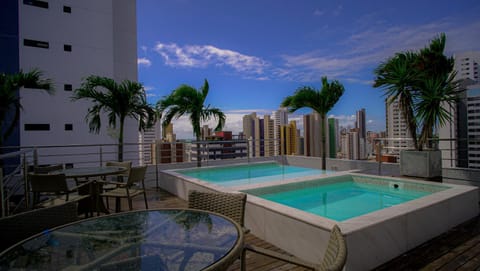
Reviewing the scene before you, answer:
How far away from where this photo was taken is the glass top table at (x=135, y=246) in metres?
1.10

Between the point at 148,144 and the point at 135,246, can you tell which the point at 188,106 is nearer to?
the point at 148,144

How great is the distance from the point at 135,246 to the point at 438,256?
105 inches

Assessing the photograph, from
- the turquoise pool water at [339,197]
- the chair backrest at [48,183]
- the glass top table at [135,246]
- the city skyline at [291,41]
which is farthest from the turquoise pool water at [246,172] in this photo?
the glass top table at [135,246]

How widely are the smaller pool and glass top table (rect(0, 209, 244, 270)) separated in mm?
2490

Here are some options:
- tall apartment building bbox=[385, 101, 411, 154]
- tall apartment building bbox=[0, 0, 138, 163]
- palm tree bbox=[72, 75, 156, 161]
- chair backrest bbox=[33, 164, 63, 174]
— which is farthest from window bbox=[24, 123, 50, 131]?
tall apartment building bbox=[385, 101, 411, 154]

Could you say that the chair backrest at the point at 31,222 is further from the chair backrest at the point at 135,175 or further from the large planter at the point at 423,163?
the large planter at the point at 423,163

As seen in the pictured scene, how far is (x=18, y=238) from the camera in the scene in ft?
4.79

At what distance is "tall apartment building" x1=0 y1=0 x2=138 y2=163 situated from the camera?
976 cm

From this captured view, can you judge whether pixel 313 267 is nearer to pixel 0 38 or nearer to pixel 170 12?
pixel 170 12

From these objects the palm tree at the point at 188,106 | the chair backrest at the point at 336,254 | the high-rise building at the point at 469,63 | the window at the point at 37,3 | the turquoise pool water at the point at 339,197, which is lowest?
the turquoise pool water at the point at 339,197

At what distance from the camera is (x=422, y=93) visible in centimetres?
502

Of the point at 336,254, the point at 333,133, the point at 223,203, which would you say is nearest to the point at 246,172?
the point at 223,203

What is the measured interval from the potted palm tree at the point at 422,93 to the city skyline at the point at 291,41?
0.69ft

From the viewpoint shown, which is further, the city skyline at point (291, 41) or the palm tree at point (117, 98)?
the city skyline at point (291, 41)
